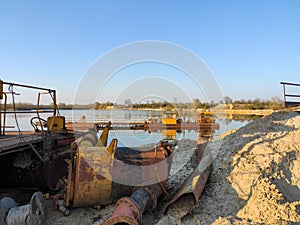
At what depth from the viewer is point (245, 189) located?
5.21 metres

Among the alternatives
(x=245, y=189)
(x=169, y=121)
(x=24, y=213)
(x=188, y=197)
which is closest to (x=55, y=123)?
(x=24, y=213)

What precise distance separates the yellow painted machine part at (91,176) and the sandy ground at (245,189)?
15.4 inches

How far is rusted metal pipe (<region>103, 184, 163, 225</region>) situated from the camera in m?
3.78

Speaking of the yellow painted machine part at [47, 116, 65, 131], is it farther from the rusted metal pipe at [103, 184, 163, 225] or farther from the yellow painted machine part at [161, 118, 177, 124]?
the yellow painted machine part at [161, 118, 177, 124]

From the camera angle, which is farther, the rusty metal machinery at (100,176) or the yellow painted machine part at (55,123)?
the yellow painted machine part at (55,123)

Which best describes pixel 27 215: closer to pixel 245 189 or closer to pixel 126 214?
pixel 126 214

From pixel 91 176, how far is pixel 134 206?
121cm

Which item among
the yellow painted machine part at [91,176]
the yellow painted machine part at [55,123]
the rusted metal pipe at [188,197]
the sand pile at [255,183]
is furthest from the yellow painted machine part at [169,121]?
the yellow painted machine part at [91,176]

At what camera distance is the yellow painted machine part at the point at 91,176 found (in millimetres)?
4805

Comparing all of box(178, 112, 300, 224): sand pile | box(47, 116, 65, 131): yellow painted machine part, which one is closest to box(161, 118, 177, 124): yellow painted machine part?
box(178, 112, 300, 224): sand pile

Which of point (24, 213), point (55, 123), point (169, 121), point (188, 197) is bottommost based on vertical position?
point (188, 197)

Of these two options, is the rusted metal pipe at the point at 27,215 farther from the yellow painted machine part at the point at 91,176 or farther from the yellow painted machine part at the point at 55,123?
the yellow painted machine part at the point at 55,123

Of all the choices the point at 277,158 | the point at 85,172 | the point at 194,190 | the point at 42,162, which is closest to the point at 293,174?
the point at 277,158

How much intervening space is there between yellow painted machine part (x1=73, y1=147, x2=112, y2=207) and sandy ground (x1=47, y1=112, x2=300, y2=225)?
0.39 metres
